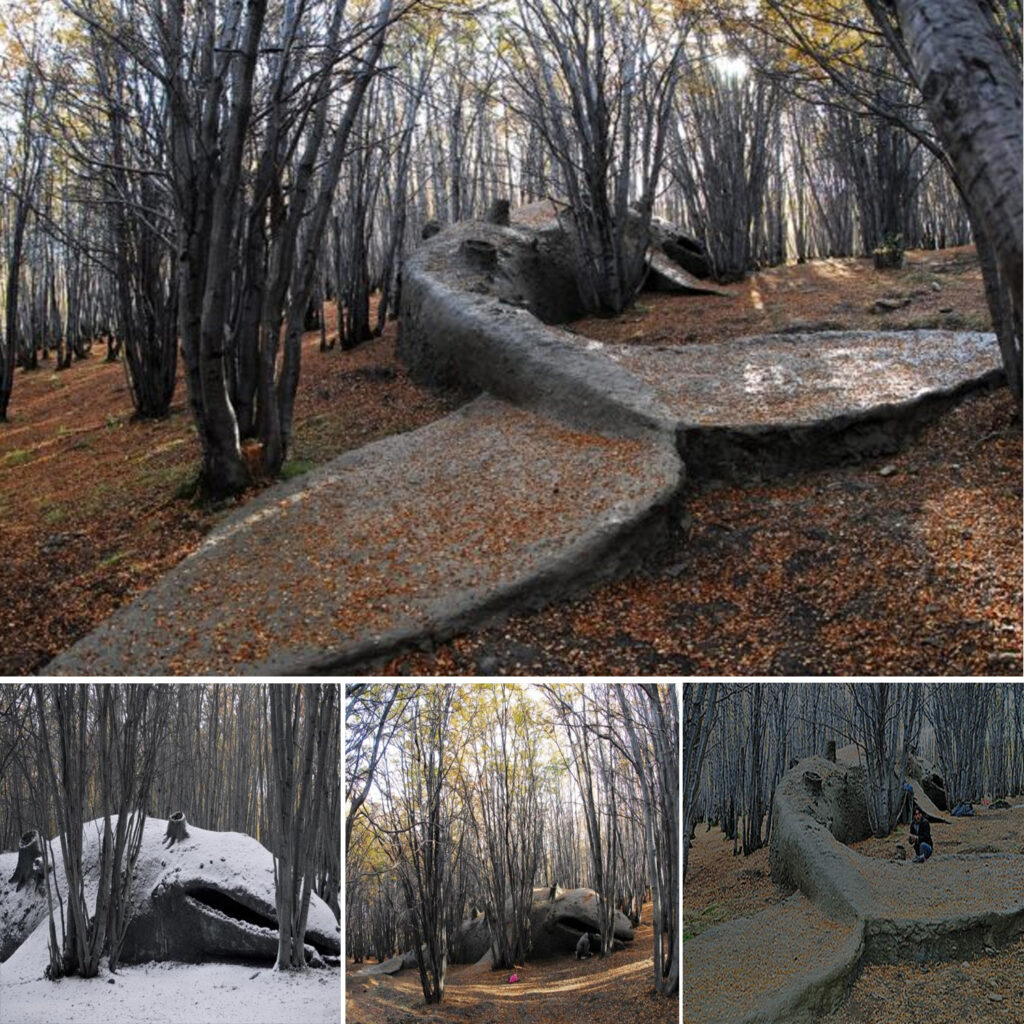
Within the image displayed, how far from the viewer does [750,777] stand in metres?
2.90

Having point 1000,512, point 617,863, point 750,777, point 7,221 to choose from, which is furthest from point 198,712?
point 7,221

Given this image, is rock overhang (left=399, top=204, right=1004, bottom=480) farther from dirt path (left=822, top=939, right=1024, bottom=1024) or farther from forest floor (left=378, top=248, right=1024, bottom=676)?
dirt path (left=822, top=939, right=1024, bottom=1024)

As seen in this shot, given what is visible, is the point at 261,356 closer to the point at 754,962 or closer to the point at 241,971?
the point at 241,971

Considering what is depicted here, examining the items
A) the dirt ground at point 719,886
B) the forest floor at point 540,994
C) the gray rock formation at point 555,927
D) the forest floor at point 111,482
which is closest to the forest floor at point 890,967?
the dirt ground at point 719,886

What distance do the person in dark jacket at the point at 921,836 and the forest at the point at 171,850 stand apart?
199 centimetres

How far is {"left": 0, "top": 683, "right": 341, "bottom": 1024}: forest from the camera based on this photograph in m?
2.72

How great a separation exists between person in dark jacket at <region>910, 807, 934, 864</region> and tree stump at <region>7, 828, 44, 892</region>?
2.95 metres

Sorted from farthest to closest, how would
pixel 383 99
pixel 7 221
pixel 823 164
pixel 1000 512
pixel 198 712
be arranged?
pixel 823 164, pixel 383 99, pixel 7 221, pixel 1000 512, pixel 198 712

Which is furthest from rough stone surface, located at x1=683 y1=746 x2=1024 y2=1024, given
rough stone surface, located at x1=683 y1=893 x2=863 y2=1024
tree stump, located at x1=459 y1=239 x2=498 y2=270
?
tree stump, located at x1=459 y1=239 x2=498 y2=270

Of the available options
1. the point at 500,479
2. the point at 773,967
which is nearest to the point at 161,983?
the point at 773,967

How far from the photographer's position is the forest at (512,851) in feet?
8.84

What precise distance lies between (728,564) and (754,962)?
1597 mm

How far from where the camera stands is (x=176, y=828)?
112 inches

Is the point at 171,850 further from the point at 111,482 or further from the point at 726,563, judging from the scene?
the point at 111,482
